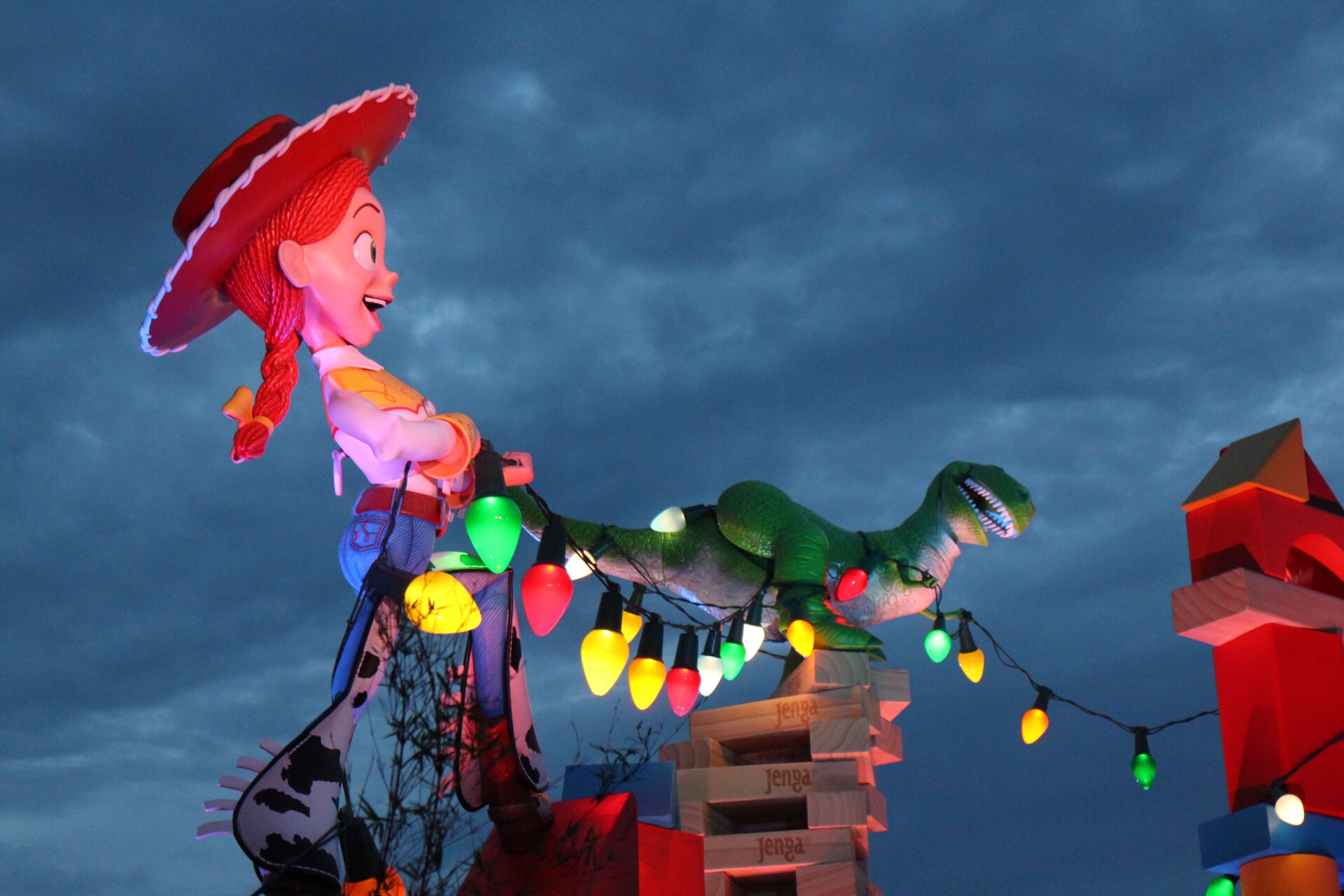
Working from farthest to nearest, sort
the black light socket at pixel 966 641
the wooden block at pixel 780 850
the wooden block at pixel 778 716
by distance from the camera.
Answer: the black light socket at pixel 966 641
the wooden block at pixel 778 716
the wooden block at pixel 780 850

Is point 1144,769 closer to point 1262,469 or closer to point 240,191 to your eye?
point 1262,469

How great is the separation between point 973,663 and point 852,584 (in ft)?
2.74

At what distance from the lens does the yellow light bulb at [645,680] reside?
242 inches

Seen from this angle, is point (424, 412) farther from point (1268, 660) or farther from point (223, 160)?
point (1268, 660)

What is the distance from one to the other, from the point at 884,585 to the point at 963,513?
0.72 metres

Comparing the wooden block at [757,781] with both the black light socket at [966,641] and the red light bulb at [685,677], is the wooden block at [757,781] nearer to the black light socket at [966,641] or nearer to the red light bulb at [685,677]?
the red light bulb at [685,677]

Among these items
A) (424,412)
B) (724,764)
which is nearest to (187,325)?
(424,412)

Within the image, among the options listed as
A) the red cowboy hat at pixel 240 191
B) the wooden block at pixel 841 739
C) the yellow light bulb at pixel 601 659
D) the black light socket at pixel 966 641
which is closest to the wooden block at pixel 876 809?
the wooden block at pixel 841 739

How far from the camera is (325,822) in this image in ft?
15.0

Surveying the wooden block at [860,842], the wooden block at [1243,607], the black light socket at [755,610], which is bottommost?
the wooden block at [860,842]

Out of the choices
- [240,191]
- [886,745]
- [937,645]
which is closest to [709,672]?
[886,745]

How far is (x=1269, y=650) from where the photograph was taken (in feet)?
20.2

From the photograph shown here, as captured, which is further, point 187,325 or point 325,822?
point 187,325

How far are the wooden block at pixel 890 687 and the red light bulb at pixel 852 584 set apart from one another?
64 cm
